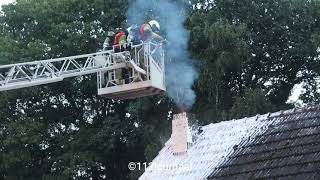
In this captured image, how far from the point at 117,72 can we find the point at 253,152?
4.29 m

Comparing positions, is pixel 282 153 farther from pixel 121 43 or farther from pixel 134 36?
pixel 121 43

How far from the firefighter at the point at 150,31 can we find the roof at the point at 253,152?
407 cm

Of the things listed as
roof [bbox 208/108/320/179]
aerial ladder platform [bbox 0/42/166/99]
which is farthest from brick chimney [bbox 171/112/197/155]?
aerial ladder platform [bbox 0/42/166/99]

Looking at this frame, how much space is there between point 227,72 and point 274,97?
3.09 m

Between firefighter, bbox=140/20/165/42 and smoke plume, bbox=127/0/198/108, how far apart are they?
26.7 feet

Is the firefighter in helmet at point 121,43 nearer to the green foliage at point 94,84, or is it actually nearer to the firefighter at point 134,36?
the firefighter at point 134,36

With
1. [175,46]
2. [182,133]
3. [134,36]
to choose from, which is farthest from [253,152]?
[175,46]

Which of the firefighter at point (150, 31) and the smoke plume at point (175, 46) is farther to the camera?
the smoke plume at point (175, 46)

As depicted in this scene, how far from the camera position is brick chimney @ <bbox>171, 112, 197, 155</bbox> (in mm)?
20938

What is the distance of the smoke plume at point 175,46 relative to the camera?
2673 cm

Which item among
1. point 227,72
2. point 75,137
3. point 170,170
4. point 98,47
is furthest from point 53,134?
point 170,170

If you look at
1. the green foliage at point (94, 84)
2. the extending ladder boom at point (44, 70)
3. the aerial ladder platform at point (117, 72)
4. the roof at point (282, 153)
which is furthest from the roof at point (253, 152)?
the green foliage at point (94, 84)

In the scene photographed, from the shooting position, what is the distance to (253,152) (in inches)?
720

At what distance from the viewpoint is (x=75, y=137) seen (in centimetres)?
3412
